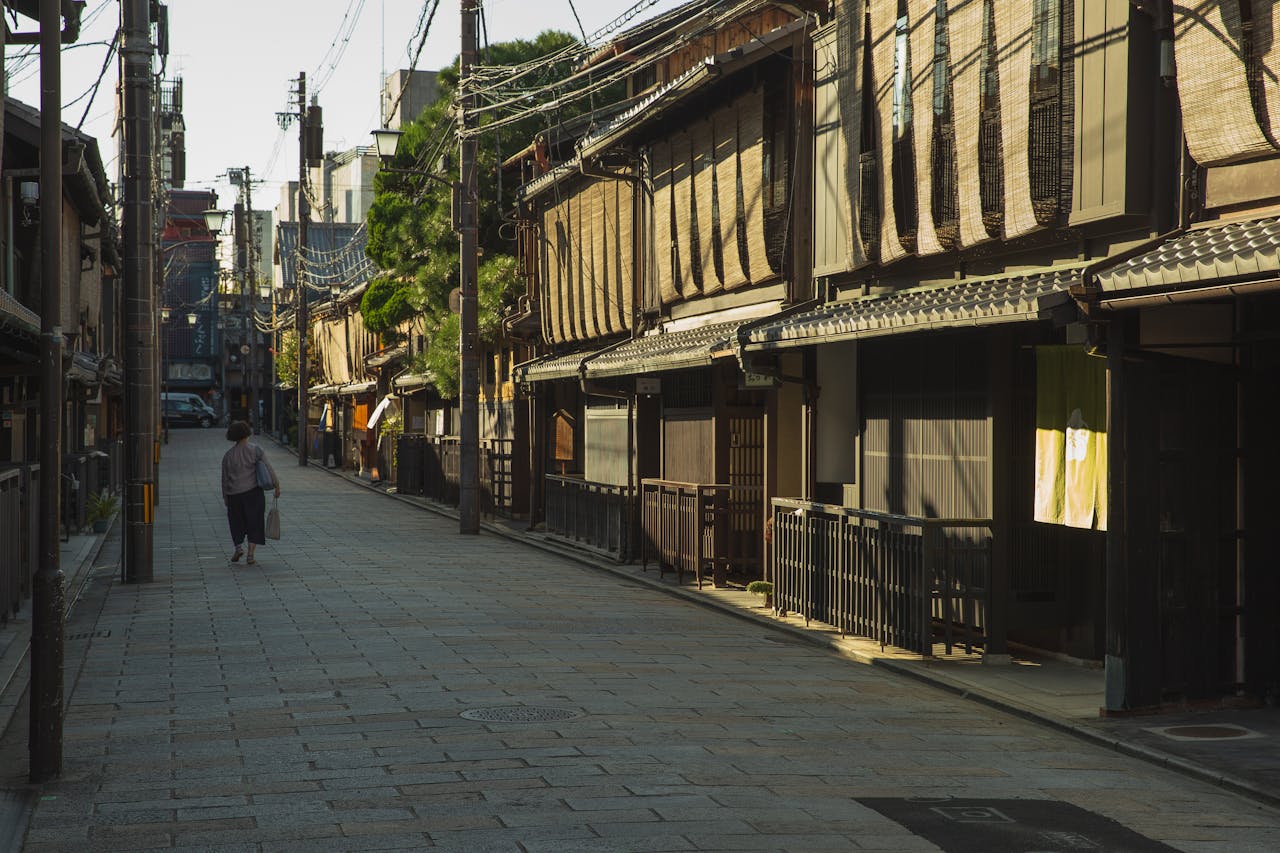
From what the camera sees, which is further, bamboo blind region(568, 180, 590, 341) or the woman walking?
bamboo blind region(568, 180, 590, 341)

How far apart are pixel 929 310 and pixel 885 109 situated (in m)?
4.06

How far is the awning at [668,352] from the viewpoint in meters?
16.3

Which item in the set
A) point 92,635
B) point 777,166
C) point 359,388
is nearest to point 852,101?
point 777,166

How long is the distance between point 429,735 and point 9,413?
641 inches

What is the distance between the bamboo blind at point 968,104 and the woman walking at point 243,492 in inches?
440

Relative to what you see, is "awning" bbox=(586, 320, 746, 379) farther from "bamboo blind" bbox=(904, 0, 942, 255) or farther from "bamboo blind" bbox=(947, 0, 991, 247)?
"bamboo blind" bbox=(947, 0, 991, 247)

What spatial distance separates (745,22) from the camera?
874 inches

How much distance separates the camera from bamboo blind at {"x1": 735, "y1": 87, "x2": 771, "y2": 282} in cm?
1764

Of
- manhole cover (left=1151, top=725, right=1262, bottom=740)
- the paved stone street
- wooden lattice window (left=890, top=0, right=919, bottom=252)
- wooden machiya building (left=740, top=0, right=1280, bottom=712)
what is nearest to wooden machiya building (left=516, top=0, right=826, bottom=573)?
wooden machiya building (left=740, top=0, right=1280, bottom=712)

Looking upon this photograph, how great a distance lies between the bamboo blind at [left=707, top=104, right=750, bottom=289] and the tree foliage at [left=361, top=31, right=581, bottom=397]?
12800 millimetres

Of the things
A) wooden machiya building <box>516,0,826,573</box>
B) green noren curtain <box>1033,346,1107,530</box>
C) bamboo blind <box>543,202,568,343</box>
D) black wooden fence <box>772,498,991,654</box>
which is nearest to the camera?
green noren curtain <box>1033,346,1107,530</box>

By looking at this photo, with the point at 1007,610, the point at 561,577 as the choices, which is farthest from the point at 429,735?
the point at 561,577

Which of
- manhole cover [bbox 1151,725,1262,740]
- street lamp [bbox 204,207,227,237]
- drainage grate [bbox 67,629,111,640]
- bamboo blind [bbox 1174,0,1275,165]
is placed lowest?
drainage grate [bbox 67,629,111,640]

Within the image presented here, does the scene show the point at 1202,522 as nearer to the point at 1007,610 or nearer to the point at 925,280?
the point at 1007,610
